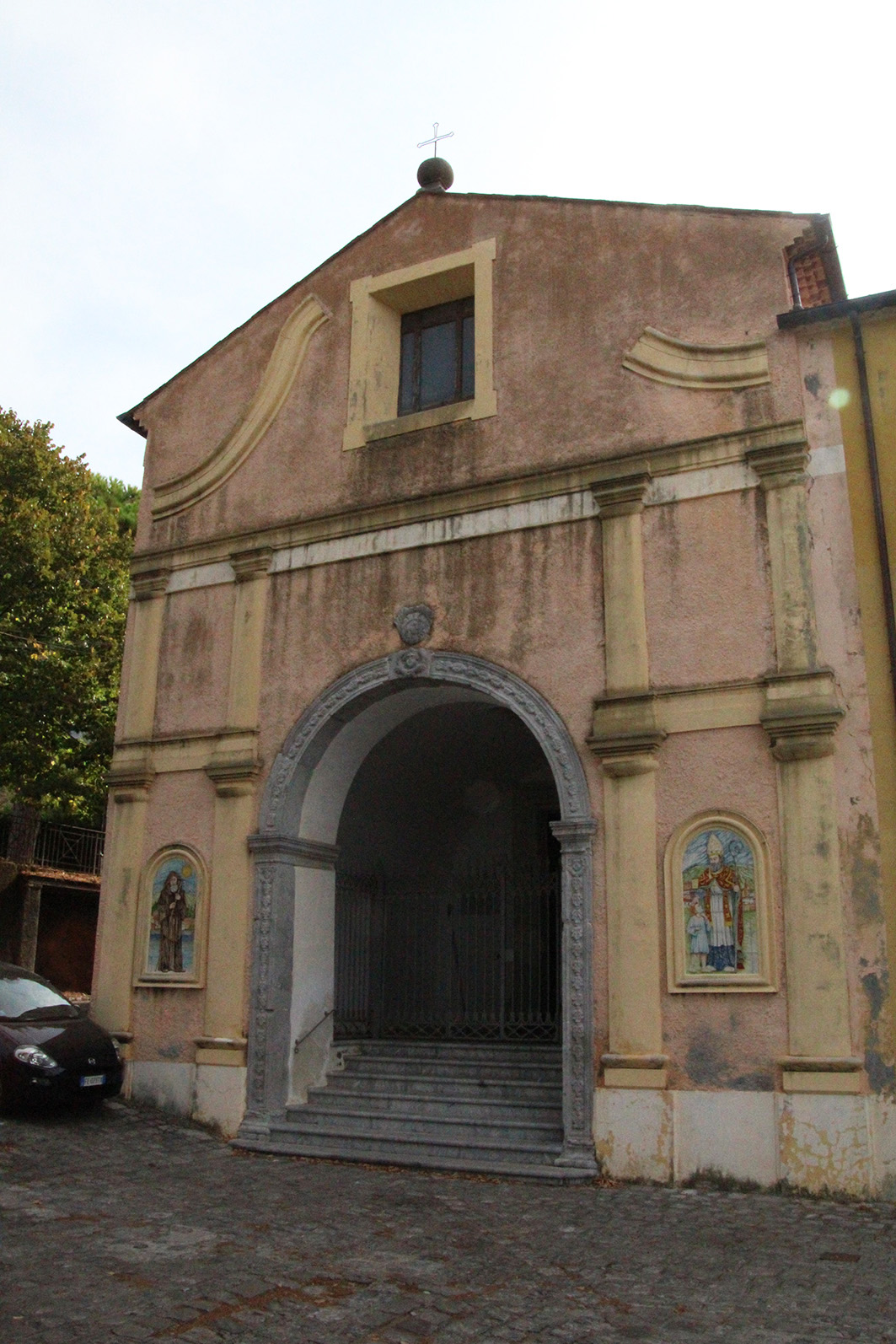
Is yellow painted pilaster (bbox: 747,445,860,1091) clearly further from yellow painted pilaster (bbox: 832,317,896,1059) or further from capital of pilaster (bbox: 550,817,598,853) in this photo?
capital of pilaster (bbox: 550,817,598,853)

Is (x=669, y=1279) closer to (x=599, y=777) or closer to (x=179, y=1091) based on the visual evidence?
(x=599, y=777)

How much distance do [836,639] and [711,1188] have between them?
4.25 meters

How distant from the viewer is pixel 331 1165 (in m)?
9.74

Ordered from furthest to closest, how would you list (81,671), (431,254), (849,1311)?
(81,671) → (431,254) → (849,1311)

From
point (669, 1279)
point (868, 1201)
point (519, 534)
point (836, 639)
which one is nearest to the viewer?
point (669, 1279)

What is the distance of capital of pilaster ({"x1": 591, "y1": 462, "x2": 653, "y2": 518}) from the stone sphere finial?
15.3 feet

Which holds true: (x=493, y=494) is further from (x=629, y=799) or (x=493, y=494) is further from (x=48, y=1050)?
(x=48, y=1050)

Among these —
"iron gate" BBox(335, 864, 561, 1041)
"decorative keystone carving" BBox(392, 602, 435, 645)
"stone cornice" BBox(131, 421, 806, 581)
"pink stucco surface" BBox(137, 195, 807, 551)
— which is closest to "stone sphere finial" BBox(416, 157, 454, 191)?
"pink stucco surface" BBox(137, 195, 807, 551)

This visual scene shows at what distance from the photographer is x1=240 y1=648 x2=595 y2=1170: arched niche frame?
9812 mm

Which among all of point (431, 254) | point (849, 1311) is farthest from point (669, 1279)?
point (431, 254)

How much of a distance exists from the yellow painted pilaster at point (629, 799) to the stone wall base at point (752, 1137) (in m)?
0.26

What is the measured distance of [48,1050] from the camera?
34.8 ft

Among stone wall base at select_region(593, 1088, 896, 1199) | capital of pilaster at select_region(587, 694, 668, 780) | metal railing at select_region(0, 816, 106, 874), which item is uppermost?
metal railing at select_region(0, 816, 106, 874)

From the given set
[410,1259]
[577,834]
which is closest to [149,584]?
[577,834]
